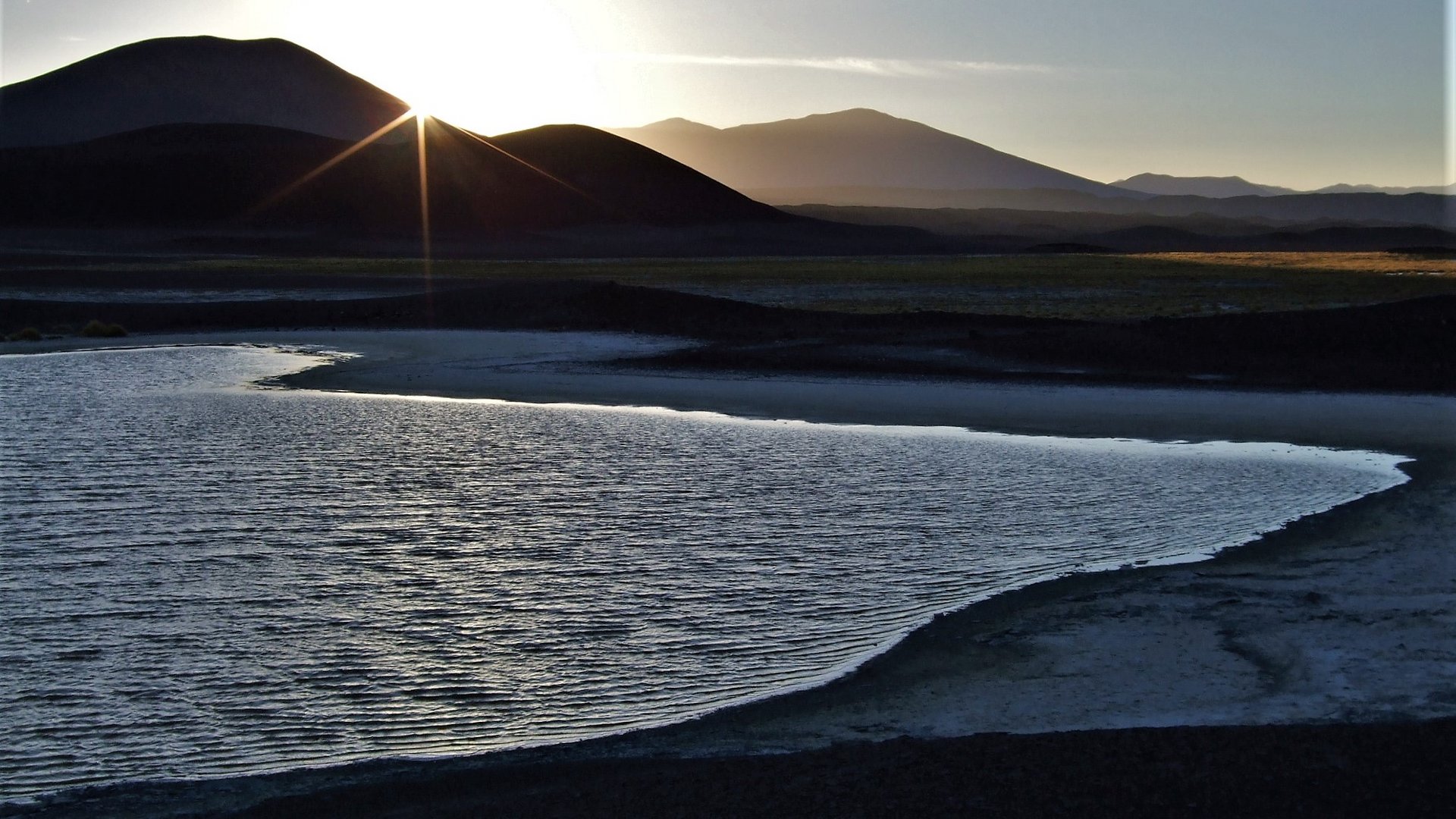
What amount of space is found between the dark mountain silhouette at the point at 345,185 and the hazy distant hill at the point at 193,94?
1390 inches

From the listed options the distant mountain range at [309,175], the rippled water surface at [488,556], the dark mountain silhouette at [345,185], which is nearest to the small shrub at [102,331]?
the rippled water surface at [488,556]

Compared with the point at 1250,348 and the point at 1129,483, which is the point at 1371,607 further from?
the point at 1250,348

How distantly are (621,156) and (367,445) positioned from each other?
125925 millimetres

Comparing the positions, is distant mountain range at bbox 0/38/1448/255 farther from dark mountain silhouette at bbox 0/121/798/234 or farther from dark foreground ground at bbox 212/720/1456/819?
dark foreground ground at bbox 212/720/1456/819

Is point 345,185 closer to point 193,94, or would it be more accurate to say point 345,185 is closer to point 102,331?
point 193,94

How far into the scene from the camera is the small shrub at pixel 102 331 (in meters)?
30.5

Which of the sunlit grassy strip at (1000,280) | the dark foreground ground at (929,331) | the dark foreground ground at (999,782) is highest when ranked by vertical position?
the sunlit grassy strip at (1000,280)

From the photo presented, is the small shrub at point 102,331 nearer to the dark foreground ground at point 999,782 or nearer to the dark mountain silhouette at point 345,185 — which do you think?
the dark foreground ground at point 999,782

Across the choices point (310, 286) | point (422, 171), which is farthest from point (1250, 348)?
point (422, 171)

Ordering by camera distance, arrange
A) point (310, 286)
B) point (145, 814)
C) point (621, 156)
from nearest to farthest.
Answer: point (145, 814) < point (310, 286) < point (621, 156)

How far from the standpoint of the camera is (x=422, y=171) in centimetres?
11969

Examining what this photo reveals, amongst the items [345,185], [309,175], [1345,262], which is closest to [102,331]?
[1345,262]

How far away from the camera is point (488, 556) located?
9602 mm

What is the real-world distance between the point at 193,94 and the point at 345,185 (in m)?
69.4
